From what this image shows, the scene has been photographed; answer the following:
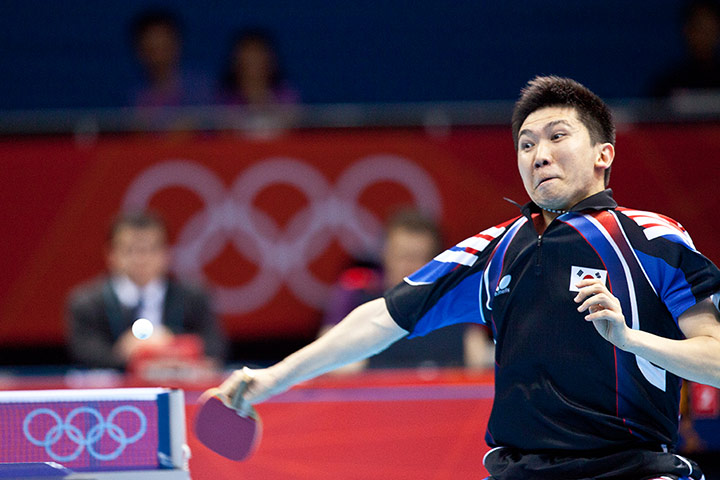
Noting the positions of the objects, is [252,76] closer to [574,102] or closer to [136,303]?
[136,303]

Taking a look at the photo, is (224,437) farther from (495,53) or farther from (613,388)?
(495,53)

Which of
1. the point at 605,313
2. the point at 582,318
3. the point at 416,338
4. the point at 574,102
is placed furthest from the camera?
the point at 416,338

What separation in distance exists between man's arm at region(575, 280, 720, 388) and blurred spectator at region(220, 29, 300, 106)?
543cm

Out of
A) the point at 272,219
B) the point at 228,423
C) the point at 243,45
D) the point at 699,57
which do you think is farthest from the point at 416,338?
the point at 699,57

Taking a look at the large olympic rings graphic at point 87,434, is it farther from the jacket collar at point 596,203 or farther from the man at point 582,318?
the jacket collar at point 596,203

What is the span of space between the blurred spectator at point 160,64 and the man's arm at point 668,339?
18.9 ft

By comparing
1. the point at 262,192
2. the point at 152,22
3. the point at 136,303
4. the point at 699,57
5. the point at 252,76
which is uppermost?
the point at 152,22

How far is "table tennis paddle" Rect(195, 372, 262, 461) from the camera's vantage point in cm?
296

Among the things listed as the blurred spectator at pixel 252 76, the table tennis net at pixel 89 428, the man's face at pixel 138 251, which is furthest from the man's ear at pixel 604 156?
the blurred spectator at pixel 252 76

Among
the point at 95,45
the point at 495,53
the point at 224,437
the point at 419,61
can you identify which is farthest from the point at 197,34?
the point at 224,437

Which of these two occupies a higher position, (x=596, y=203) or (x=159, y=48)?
(x=159, y=48)

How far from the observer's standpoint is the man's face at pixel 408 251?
5531 mm

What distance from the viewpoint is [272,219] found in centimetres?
751

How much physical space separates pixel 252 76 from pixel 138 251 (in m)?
2.27
